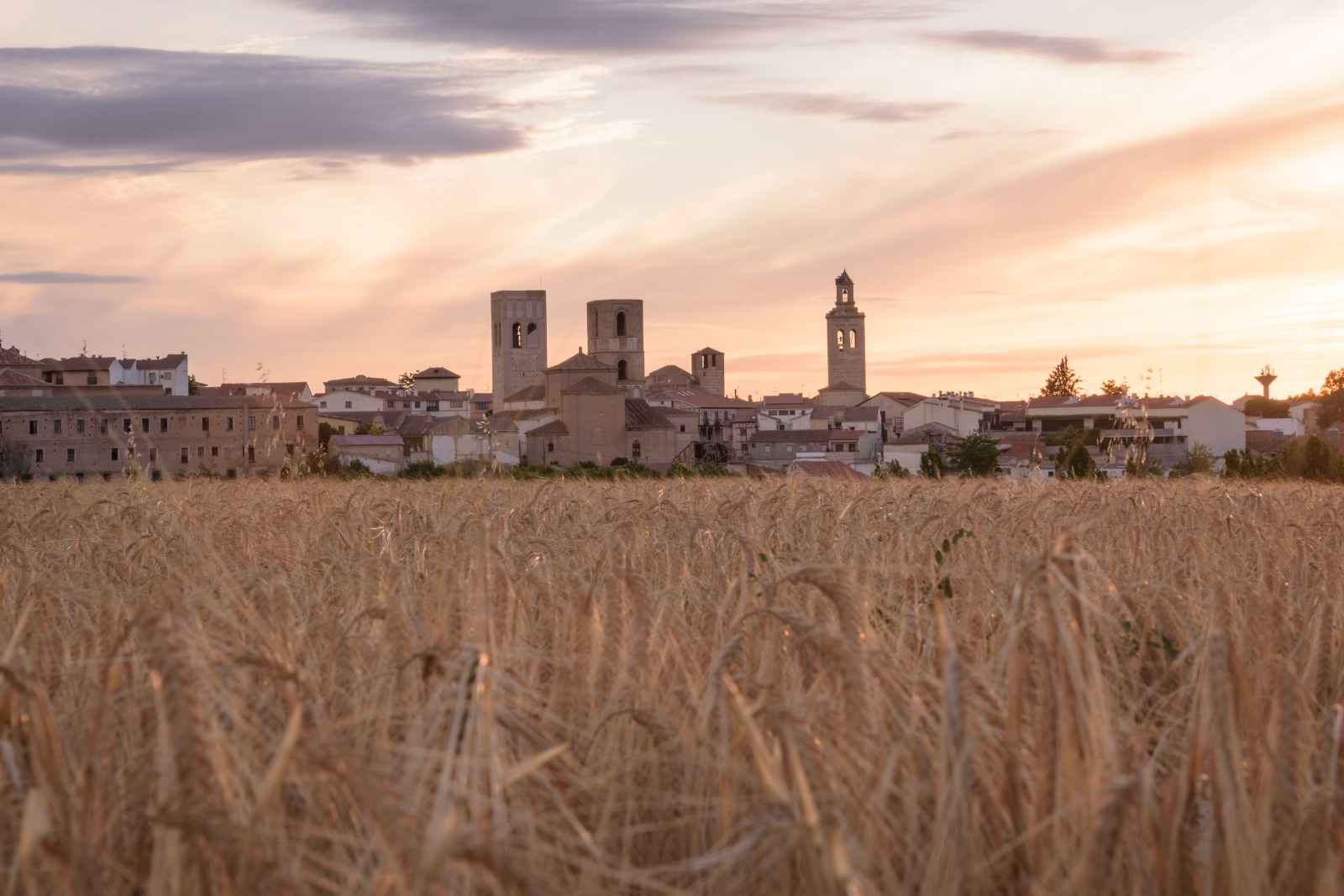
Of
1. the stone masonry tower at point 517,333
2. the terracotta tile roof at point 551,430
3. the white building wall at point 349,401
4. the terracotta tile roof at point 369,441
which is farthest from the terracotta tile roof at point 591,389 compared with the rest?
the white building wall at point 349,401

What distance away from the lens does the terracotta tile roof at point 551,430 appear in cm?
8000

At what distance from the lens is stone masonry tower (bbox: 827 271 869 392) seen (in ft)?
493

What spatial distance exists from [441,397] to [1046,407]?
205 feet

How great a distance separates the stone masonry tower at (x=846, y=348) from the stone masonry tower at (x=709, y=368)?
40.7 ft

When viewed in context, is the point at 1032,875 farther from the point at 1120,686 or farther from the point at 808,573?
the point at 1120,686

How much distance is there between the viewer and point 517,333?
12238cm

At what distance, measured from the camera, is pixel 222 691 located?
2176mm

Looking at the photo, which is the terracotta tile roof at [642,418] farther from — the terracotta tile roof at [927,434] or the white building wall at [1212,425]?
the white building wall at [1212,425]

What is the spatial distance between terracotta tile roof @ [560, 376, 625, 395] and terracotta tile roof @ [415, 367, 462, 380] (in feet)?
249

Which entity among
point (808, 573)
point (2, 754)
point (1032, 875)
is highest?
point (808, 573)

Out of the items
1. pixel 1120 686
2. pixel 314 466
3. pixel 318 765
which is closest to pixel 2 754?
pixel 318 765

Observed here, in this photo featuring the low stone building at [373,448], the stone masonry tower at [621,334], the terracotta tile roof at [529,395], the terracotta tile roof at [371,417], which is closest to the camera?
the low stone building at [373,448]

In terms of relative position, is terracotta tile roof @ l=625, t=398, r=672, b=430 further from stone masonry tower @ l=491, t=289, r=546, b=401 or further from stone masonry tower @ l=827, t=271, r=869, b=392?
stone masonry tower @ l=827, t=271, r=869, b=392

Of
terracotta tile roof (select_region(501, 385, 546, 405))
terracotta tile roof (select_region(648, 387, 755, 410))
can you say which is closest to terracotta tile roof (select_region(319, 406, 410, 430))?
terracotta tile roof (select_region(501, 385, 546, 405))
